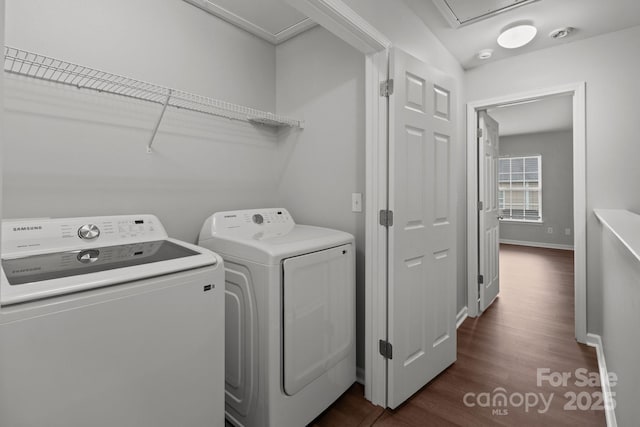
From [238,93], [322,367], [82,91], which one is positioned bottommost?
[322,367]

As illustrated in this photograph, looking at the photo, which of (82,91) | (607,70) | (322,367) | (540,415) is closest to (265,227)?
(322,367)

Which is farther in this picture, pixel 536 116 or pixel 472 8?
pixel 536 116

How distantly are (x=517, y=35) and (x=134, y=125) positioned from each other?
2663 mm

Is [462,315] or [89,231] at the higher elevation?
[89,231]

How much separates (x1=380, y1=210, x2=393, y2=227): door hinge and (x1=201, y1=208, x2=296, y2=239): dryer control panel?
0.61 m

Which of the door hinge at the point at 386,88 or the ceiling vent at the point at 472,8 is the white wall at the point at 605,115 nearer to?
the ceiling vent at the point at 472,8

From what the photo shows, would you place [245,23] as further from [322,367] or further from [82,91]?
[322,367]

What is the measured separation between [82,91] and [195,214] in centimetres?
86

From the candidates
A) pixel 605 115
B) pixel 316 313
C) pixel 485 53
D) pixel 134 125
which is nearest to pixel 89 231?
pixel 134 125

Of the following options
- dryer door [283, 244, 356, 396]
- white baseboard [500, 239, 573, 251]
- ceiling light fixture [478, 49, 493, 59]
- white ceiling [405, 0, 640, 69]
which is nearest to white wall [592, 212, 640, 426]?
dryer door [283, 244, 356, 396]

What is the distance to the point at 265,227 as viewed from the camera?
2.02 m

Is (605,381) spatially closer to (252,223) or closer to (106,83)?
(252,223)

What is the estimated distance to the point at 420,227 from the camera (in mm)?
1842

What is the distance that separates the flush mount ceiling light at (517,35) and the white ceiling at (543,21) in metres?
0.04
